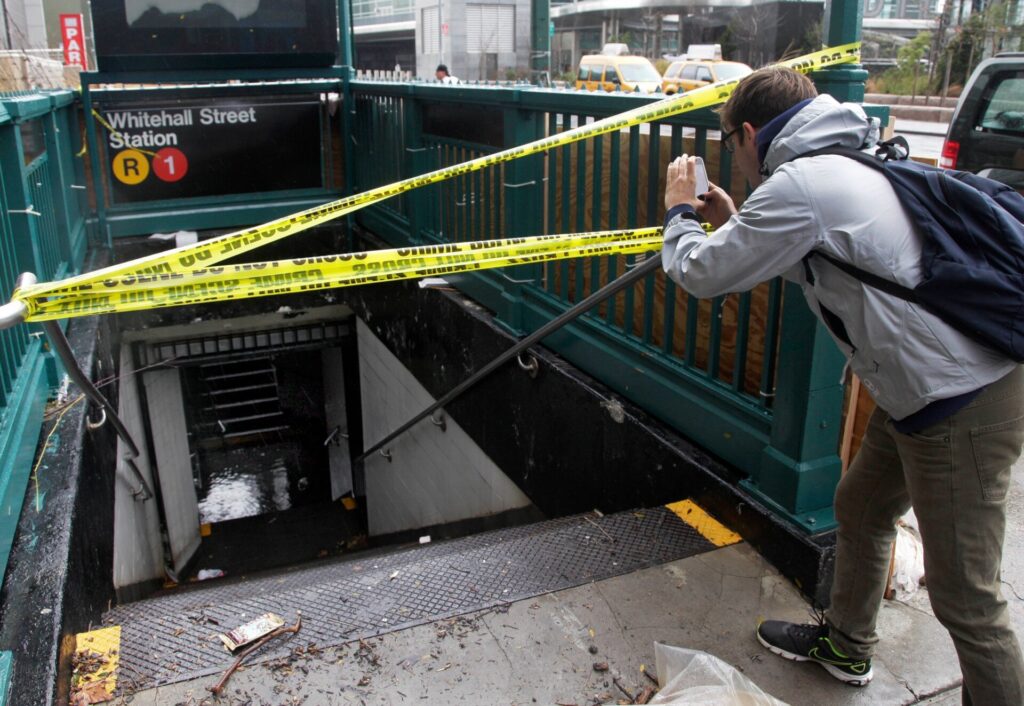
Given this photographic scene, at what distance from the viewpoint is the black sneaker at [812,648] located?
2.62 m

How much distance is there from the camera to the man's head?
7.52 feet

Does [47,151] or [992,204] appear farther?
[47,151]

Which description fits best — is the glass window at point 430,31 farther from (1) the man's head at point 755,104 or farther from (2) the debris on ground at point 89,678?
(2) the debris on ground at point 89,678

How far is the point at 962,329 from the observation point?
2.02 m

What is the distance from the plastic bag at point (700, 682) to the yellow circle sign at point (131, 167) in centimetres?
668

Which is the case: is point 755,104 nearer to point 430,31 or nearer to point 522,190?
point 522,190

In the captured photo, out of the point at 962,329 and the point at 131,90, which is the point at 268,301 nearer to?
the point at 131,90

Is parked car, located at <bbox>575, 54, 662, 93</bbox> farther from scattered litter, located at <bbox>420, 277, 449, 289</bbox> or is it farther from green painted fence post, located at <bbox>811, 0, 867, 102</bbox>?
green painted fence post, located at <bbox>811, 0, 867, 102</bbox>

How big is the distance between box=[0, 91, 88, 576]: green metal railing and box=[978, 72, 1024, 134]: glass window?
366 inches

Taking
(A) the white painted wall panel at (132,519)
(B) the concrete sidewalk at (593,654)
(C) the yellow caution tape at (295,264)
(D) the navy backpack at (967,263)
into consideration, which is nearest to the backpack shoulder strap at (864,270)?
(D) the navy backpack at (967,263)

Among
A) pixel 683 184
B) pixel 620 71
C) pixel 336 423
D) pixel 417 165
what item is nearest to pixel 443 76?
pixel 336 423

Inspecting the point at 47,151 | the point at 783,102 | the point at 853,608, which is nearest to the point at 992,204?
Result: the point at 783,102

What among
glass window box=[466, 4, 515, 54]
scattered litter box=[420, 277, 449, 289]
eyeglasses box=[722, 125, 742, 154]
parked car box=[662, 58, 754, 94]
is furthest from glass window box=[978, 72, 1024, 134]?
glass window box=[466, 4, 515, 54]

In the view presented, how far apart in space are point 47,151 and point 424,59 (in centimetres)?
3574
